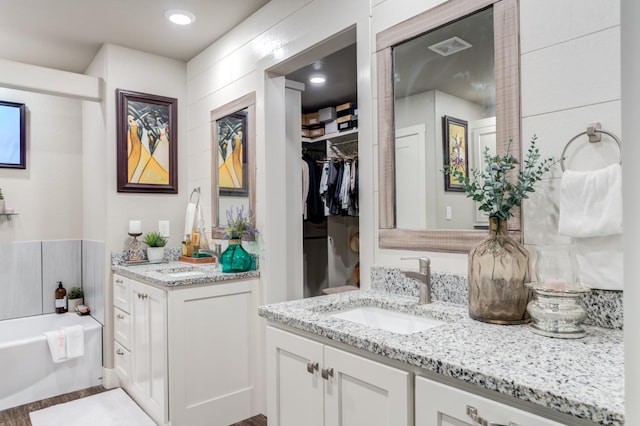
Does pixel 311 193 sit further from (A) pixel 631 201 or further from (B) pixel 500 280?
(A) pixel 631 201

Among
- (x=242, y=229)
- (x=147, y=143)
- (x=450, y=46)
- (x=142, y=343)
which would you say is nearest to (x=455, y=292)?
(x=450, y=46)

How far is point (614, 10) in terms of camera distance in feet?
3.75

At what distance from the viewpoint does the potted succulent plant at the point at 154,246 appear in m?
3.15

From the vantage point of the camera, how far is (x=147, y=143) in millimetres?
3238

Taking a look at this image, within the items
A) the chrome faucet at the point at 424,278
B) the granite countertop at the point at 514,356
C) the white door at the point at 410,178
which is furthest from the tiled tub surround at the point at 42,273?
the granite countertop at the point at 514,356

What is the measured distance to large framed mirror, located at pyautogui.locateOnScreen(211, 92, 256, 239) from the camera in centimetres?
270

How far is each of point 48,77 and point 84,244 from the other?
1.49 m

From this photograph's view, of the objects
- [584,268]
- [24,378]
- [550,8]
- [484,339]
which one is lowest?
[24,378]

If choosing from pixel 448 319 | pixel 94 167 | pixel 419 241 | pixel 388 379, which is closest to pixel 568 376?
pixel 388 379

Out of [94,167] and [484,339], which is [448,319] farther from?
[94,167]

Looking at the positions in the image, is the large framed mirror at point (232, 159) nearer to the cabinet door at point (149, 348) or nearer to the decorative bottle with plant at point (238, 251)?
the decorative bottle with plant at point (238, 251)

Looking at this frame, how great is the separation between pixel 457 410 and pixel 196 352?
1.77 metres

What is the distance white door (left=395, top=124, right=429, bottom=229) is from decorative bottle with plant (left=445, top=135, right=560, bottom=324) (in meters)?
0.38

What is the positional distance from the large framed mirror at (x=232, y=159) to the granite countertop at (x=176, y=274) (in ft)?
1.10
